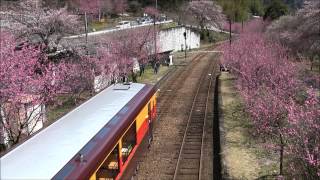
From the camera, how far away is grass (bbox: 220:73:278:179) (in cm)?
1484

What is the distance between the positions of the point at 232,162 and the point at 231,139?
305 centimetres

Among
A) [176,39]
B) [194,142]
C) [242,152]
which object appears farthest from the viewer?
[176,39]

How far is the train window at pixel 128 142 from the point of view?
467 inches

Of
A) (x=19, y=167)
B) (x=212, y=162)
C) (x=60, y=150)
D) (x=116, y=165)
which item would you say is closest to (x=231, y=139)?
(x=212, y=162)

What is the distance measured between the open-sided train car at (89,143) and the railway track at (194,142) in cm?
234

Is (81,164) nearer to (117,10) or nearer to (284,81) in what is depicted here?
(284,81)

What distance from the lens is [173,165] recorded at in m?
16.5

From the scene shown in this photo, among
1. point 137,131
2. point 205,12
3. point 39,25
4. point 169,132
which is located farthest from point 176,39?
point 137,131

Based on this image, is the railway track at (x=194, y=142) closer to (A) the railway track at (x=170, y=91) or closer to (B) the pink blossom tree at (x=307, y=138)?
(A) the railway track at (x=170, y=91)

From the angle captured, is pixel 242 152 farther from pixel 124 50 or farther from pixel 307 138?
pixel 124 50

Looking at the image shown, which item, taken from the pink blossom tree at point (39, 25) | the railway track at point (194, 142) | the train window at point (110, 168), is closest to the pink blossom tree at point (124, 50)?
the pink blossom tree at point (39, 25)

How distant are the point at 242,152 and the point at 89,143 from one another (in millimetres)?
8951

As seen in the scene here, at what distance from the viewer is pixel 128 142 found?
41.2ft

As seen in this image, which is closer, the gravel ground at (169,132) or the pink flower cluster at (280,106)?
the pink flower cluster at (280,106)
